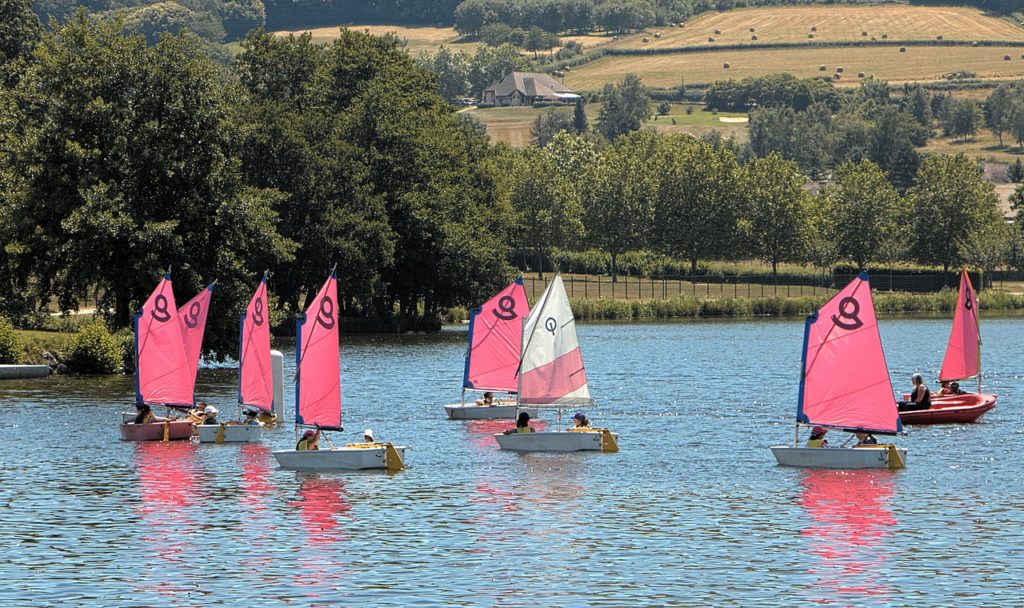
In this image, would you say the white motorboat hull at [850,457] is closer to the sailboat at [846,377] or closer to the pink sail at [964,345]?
the sailboat at [846,377]

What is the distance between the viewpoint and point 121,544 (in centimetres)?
4425

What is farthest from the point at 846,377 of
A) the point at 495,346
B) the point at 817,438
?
the point at 495,346

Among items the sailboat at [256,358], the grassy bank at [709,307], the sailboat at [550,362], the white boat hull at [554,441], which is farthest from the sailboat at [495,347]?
the grassy bank at [709,307]

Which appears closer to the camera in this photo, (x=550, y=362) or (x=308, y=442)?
(x=308, y=442)

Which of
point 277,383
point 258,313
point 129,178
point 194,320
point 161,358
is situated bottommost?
point 277,383

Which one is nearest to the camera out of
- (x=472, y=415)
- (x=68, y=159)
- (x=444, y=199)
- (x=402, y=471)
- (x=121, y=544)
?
(x=121, y=544)

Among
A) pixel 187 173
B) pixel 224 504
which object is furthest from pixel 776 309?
pixel 224 504

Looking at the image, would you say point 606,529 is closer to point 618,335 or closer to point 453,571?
point 453,571

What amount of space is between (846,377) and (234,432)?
23.8 m

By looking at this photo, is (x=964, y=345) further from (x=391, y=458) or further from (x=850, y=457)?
(x=391, y=458)

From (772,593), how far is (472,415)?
3705 centimetres

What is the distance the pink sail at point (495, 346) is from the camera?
76.3 meters

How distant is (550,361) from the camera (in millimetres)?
64188

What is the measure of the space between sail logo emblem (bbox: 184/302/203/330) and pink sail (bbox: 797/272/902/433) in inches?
1078
